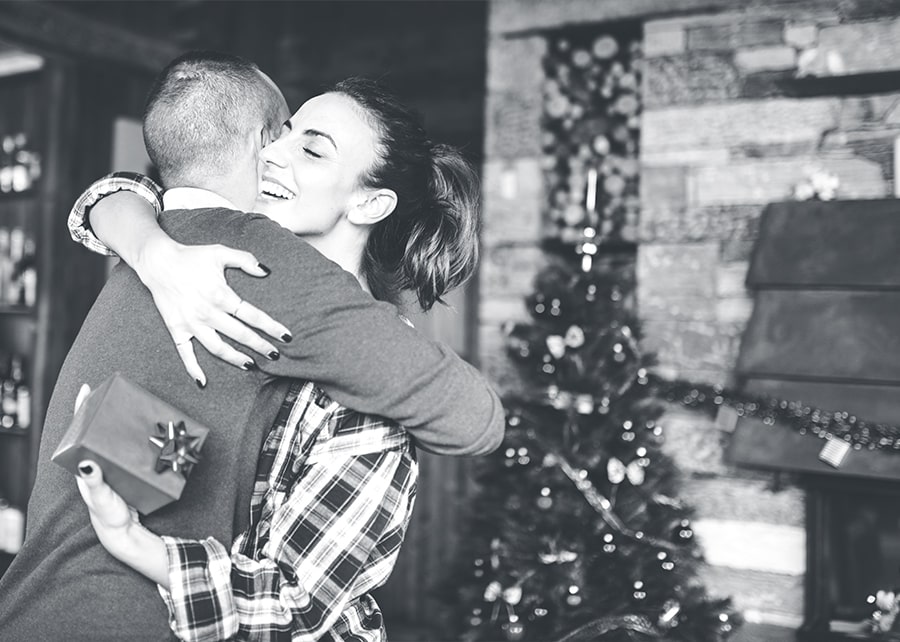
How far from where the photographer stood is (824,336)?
2.76 m

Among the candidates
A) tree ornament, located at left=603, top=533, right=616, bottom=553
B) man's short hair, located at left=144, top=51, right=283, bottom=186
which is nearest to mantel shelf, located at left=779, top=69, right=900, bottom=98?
tree ornament, located at left=603, top=533, right=616, bottom=553

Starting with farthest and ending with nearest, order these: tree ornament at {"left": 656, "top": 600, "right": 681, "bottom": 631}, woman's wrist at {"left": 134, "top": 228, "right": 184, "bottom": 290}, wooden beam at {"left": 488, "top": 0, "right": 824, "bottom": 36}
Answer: wooden beam at {"left": 488, "top": 0, "right": 824, "bottom": 36}
tree ornament at {"left": 656, "top": 600, "right": 681, "bottom": 631}
woman's wrist at {"left": 134, "top": 228, "right": 184, "bottom": 290}

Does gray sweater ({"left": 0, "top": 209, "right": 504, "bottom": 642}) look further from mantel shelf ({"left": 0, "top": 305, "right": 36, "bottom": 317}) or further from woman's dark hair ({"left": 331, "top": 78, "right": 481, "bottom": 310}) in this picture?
mantel shelf ({"left": 0, "top": 305, "right": 36, "bottom": 317})

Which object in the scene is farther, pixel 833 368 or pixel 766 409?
pixel 766 409

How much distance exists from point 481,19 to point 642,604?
2.86 m

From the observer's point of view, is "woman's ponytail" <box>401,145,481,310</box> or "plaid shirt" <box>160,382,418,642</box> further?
"woman's ponytail" <box>401,145,481,310</box>

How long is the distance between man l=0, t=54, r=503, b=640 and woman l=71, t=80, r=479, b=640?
0.06 metres

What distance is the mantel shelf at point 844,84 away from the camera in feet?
9.41

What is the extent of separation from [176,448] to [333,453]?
0.27 metres

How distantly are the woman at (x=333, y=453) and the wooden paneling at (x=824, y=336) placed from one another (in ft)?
5.11

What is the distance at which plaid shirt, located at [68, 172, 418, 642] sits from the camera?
1145 mm

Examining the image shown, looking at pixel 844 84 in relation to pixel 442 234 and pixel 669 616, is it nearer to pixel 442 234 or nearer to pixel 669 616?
pixel 669 616

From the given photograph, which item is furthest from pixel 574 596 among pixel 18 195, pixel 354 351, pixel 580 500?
pixel 18 195

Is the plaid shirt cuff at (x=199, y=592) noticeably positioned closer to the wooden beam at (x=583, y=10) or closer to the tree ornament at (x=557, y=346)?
the tree ornament at (x=557, y=346)
